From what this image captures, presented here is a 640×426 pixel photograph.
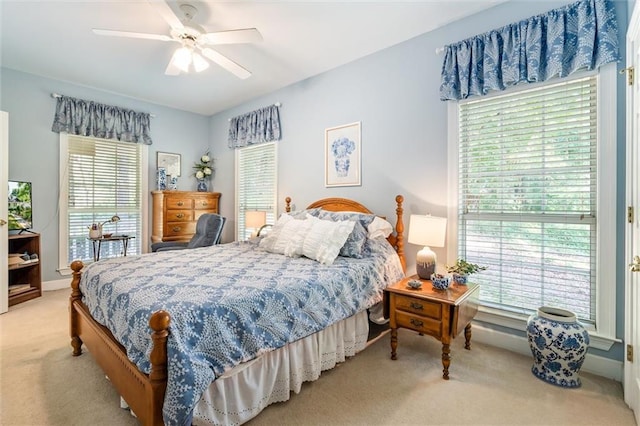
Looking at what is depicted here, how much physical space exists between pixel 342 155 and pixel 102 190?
363cm

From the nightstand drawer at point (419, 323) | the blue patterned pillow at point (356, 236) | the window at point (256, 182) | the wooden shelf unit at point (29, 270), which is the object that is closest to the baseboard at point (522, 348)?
the nightstand drawer at point (419, 323)

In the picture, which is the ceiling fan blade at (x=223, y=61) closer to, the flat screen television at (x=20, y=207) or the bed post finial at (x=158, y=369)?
the bed post finial at (x=158, y=369)

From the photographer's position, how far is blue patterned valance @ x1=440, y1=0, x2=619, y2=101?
79.1 inches

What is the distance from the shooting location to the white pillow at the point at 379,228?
9.36ft

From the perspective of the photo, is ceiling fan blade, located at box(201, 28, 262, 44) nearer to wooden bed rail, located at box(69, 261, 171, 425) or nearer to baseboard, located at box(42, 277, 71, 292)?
wooden bed rail, located at box(69, 261, 171, 425)

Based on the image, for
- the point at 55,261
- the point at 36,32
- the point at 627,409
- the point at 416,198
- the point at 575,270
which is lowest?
the point at 627,409

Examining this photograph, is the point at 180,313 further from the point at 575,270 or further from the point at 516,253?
the point at 575,270

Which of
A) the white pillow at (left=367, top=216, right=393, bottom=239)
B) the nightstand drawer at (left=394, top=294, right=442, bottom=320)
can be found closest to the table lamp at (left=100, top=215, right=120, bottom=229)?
the white pillow at (left=367, top=216, right=393, bottom=239)

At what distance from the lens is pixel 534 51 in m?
2.24

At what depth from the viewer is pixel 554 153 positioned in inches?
88.7

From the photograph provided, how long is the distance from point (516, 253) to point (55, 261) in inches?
214

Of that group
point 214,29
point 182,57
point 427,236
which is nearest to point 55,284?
point 182,57

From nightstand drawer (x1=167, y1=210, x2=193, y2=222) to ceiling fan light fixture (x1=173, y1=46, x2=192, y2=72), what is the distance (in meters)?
2.51

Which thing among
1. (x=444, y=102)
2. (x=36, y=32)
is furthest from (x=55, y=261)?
(x=444, y=102)
